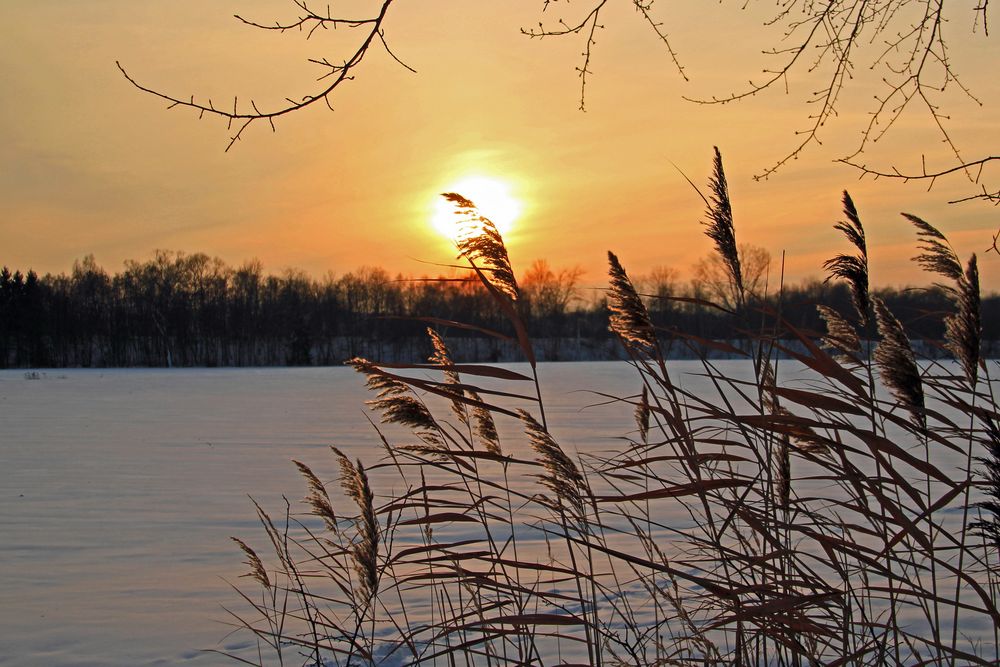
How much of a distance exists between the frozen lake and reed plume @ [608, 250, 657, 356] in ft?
7.01

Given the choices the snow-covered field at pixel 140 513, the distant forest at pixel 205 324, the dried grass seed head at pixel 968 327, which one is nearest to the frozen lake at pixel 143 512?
the snow-covered field at pixel 140 513

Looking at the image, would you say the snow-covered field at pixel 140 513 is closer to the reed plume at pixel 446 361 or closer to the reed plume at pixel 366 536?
the reed plume at pixel 366 536

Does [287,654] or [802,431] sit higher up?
[802,431]

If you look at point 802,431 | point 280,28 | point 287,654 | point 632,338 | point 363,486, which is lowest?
point 287,654

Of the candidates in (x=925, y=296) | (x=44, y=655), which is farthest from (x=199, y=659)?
(x=925, y=296)

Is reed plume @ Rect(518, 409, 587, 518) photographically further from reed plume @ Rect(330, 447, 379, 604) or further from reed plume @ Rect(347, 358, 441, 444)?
reed plume @ Rect(330, 447, 379, 604)

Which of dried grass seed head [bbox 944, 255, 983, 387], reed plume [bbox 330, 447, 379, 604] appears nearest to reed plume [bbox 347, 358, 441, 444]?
reed plume [bbox 330, 447, 379, 604]

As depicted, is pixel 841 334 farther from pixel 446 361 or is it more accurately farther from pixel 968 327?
pixel 446 361

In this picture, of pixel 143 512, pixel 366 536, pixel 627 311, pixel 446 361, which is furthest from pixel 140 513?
pixel 627 311

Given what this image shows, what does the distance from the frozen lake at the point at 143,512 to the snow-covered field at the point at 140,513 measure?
1cm

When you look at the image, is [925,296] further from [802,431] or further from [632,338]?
[632,338]

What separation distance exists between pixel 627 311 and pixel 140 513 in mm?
6793

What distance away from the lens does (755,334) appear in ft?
6.79

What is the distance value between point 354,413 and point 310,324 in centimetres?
6404
